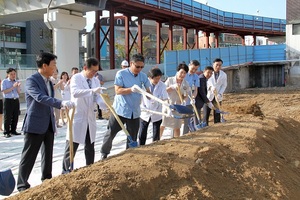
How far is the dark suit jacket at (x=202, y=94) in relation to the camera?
22.4 feet

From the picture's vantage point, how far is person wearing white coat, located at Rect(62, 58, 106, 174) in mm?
4375

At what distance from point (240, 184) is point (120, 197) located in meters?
1.21

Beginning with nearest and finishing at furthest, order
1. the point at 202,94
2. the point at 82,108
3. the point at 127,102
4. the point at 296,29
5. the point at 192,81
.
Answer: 1. the point at 82,108
2. the point at 127,102
3. the point at 192,81
4. the point at 202,94
5. the point at 296,29

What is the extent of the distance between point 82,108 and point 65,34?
1237 cm

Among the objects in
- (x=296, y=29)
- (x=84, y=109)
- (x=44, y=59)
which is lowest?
(x=84, y=109)

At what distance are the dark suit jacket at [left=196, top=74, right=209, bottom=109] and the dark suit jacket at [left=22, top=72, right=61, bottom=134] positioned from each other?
354 cm

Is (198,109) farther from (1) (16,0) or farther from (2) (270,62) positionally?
(2) (270,62)

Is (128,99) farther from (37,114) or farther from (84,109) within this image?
(37,114)

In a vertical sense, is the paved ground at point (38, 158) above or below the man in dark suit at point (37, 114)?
below

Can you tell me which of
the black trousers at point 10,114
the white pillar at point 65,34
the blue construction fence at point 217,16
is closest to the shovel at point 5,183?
the black trousers at point 10,114

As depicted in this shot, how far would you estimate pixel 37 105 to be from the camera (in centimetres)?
388

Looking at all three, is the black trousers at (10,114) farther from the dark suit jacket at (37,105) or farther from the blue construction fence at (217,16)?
the blue construction fence at (217,16)

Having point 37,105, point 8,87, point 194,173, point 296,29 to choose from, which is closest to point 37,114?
point 37,105

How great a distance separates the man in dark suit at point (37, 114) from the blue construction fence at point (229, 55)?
15.5 metres
